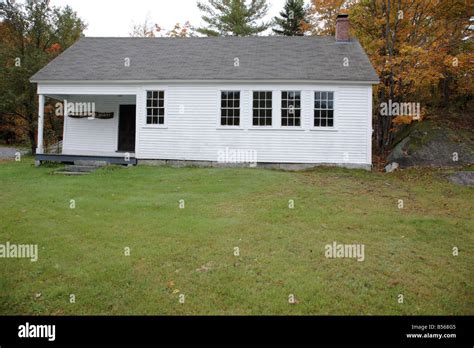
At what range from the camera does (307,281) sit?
189 inches

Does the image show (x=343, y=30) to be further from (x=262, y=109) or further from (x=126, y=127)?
(x=126, y=127)

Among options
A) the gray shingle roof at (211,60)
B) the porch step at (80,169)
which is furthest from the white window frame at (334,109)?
the porch step at (80,169)

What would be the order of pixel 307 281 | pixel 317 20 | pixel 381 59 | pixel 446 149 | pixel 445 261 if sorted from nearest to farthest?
pixel 307 281
pixel 445 261
pixel 446 149
pixel 381 59
pixel 317 20

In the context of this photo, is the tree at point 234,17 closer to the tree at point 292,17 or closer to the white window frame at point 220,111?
the tree at point 292,17

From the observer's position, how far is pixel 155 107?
15852mm

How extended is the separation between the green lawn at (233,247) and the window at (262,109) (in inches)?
185

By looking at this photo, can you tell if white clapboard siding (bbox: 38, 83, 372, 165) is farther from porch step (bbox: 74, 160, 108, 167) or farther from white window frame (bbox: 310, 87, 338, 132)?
porch step (bbox: 74, 160, 108, 167)

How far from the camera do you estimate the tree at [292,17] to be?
3253 cm

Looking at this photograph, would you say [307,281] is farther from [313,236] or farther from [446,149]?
[446,149]

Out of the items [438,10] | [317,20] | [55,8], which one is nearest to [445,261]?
[438,10]

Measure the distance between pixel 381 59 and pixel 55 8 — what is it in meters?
20.7

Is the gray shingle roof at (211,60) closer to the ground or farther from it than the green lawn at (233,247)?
farther from it

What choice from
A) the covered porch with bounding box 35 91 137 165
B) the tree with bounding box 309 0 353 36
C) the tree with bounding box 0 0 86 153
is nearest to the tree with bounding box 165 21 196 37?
the tree with bounding box 0 0 86 153
